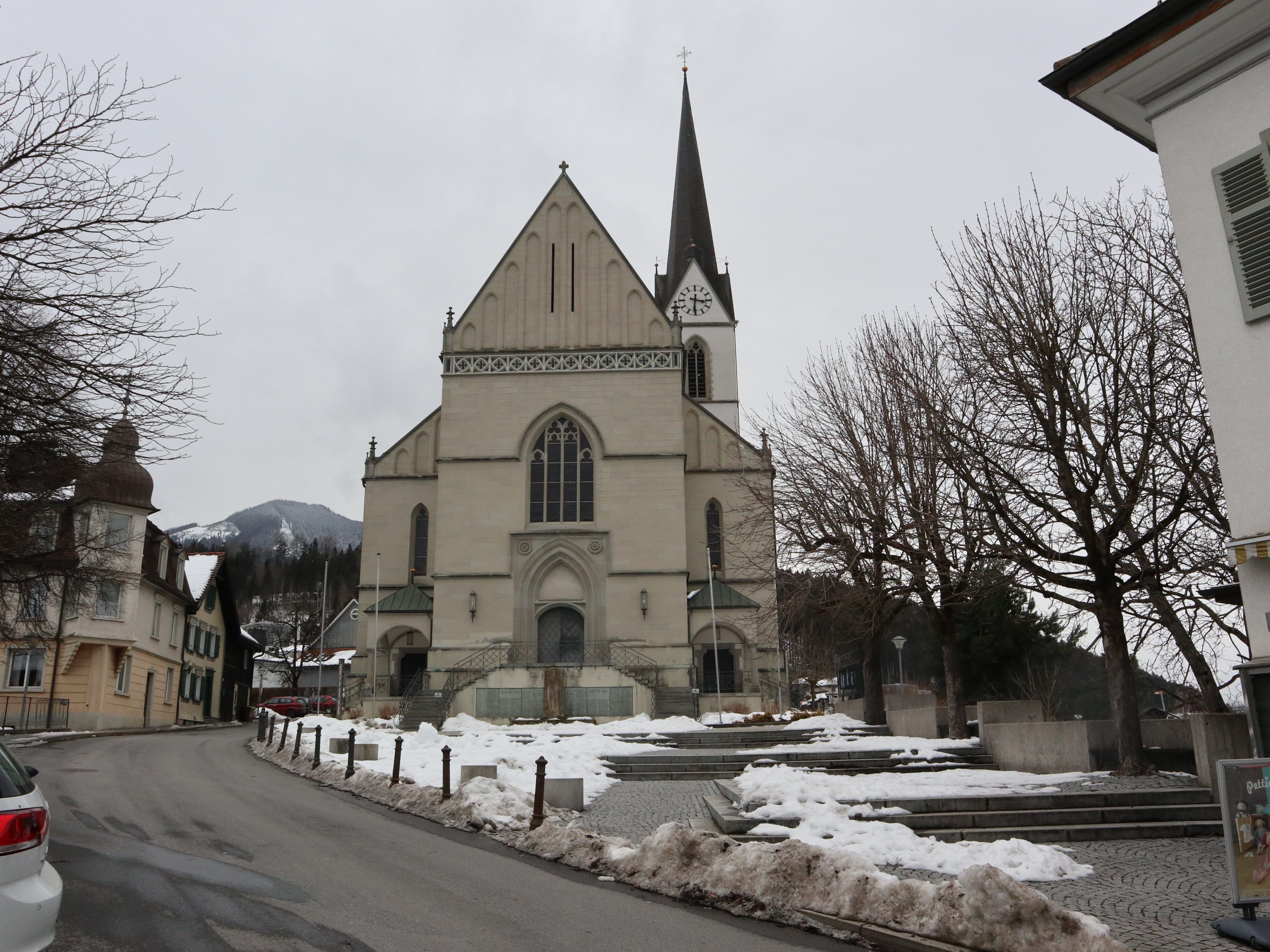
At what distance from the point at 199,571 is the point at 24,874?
141 feet

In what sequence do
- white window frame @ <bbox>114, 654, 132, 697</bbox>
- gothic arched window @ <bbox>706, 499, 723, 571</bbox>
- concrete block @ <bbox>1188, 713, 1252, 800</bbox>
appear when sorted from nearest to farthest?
concrete block @ <bbox>1188, 713, 1252, 800</bbox>
white window frame @ <bbox>114, 654, 132, 697</bbox>
gothic arched window @ <bbox>706, 499, 723, 571</bbox>

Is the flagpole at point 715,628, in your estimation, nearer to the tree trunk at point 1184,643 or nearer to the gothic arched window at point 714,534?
the gothic arched window at point 714,534

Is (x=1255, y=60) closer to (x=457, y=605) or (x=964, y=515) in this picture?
(x=964, y=515)

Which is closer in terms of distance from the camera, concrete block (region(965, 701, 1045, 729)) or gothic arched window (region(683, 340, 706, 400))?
concrete block (region(965, 701, 1045, 729))

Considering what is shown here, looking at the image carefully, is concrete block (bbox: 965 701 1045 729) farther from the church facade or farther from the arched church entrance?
the arched church entrance

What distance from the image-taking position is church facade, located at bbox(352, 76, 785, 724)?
→ 1441 inches

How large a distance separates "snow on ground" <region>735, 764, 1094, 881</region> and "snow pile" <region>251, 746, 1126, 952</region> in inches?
18.5

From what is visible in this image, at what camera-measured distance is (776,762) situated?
58.5ft

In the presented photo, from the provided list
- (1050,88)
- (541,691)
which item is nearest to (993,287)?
(1050,88)

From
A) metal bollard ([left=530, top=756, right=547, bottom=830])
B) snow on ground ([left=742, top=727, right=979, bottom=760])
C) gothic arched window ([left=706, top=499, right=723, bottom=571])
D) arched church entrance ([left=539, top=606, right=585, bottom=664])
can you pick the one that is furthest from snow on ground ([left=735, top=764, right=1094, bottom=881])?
gothic arched window ([left=706, top=499, right=723, bottom=571])

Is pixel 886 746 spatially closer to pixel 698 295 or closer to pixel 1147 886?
pixel 1147 886

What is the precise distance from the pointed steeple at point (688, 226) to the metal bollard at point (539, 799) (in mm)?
49405

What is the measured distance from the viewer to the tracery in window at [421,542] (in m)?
40.6

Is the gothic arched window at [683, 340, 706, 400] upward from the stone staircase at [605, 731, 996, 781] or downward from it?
upward
